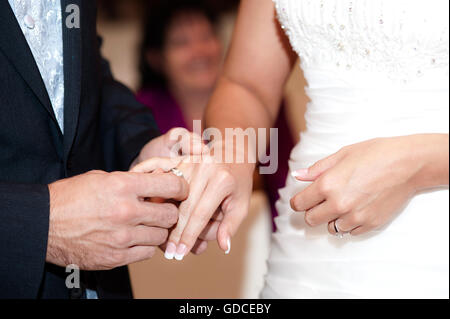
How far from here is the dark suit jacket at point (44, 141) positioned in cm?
78

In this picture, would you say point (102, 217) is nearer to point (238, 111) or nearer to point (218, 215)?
point (218, 215)

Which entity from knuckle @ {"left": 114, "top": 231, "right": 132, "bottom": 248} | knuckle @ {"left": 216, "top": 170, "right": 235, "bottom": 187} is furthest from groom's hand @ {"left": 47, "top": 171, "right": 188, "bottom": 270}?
knuckle @ {"left": 216, "top": 170, "right": 235, "bottom": 187}

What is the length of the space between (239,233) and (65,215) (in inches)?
37.4

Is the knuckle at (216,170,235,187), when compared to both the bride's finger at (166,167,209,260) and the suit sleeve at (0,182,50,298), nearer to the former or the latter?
the bride's finger at (166,167,209,260)

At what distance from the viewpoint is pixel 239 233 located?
66.5 inches

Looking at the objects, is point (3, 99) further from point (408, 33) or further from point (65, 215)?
point (408, 33)

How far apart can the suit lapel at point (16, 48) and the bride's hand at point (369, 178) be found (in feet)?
1.45

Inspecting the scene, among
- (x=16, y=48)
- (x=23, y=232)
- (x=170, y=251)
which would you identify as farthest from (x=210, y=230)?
(x=16, y=48)

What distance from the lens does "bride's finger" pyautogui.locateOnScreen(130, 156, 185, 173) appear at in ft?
2.93

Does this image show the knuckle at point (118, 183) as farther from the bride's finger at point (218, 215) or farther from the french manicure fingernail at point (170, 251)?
the bride's finger at point (218, 215)

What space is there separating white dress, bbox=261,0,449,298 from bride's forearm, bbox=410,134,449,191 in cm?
12

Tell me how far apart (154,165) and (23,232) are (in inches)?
9.2
